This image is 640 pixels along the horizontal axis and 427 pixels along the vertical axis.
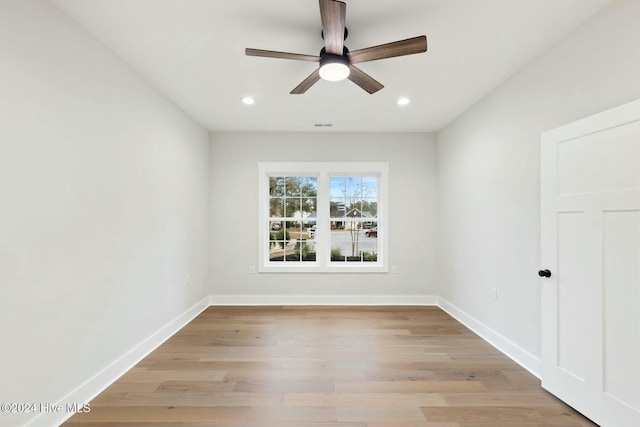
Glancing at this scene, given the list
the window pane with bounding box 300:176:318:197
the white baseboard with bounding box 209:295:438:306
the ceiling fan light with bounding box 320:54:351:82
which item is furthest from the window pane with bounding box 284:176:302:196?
the ceiling fan light with bounding box 320:54:351:82

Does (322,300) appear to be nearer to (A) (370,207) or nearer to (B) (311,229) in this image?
(B) (311,229)

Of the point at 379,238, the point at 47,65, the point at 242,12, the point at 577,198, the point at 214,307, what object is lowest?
the point at 214,307

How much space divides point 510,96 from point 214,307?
4.50 m

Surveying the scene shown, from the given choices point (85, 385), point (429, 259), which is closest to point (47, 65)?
point (85, 385)

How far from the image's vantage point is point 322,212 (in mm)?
4719

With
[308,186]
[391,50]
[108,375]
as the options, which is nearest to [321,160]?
[308,186]

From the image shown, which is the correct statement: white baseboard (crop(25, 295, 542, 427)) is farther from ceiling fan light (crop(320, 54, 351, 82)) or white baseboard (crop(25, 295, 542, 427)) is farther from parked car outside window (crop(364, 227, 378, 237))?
ceiling fan light (crop(320, 54, 351, 82))

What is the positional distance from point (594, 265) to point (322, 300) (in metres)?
3.32

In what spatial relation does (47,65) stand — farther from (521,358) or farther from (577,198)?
(521,358)

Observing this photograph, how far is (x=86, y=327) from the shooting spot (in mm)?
2141

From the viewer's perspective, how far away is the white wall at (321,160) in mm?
4570

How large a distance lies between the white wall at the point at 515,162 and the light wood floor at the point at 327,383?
569mm

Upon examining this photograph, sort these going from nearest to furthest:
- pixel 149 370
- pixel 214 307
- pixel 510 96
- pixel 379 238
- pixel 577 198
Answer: pixel 577 198
pixel 149 370
pixel 510 96
pixel 214 307
pixel 379 238

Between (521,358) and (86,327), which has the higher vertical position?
(86,327)
